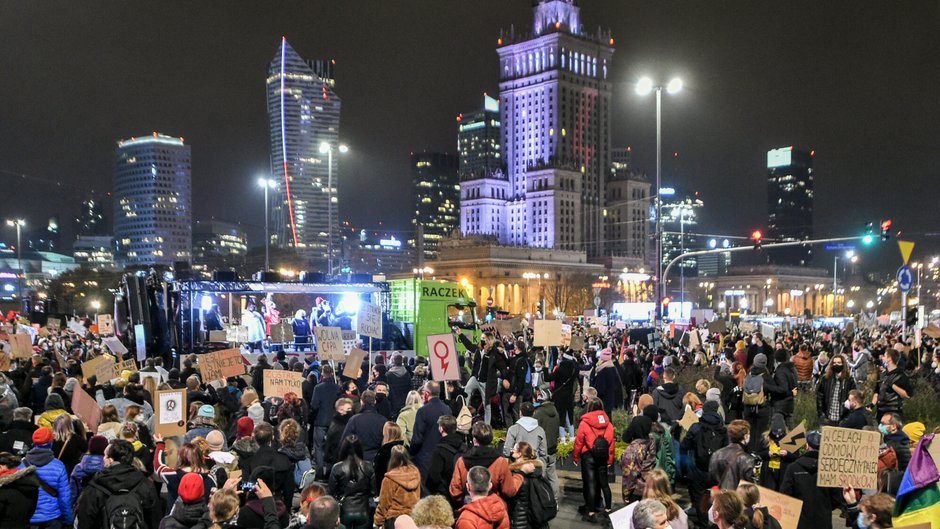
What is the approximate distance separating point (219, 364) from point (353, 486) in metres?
7.40

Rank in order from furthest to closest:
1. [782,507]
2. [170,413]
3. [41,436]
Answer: [170,413]
[41,436]
[782,507]

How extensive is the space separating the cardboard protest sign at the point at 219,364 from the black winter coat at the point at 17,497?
21.7 ft

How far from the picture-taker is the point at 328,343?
15867 millimetres

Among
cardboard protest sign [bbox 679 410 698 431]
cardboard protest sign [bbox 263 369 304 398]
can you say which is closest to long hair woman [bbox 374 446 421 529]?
cardboard protest sign [bbox 679 410 698 431]

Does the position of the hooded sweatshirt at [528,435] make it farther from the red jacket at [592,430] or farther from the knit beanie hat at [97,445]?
the knit beanie hat at [97,445]

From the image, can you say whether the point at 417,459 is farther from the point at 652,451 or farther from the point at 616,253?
the point at 616,253

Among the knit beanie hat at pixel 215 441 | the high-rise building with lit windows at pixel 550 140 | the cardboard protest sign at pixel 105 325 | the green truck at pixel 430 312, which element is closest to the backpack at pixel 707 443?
the knit beanie hat at pixel 215 441

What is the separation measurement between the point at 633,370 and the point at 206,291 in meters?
12.2

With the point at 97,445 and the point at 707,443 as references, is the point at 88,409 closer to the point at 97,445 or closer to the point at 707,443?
the point at 97,445

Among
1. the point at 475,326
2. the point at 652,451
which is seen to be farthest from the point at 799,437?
the point at 475,326

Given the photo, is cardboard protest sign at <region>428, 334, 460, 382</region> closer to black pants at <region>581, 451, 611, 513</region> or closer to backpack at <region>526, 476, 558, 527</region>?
black pants at <region>581, 451, 611, 513</region>

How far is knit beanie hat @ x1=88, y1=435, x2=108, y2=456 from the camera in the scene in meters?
7.90

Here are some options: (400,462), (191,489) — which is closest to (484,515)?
(400,462)

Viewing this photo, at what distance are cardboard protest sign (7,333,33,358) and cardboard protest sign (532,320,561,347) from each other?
12.6 meters
